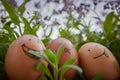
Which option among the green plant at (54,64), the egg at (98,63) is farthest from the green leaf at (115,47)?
the green plant at (54,64)

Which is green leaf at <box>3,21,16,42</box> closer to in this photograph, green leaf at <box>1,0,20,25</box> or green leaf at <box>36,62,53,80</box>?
green leaf at <box>1,0,20,25</box>

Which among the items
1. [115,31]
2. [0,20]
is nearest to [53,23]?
[0,20]

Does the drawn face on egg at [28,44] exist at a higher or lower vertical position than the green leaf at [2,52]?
higher

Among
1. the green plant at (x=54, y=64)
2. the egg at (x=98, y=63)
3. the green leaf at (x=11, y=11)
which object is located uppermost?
the green leaf at (x=11, y=11)

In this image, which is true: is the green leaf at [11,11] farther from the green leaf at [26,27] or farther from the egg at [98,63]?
the egg at [98,63]

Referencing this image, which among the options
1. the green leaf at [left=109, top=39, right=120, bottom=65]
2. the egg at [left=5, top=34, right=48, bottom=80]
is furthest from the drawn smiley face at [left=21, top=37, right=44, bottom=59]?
the green leaf at [left=109, top=39, right=120, bottom=65]

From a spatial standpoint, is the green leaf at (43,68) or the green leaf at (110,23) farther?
the green leaf at (110,23)

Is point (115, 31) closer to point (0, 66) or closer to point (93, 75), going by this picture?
point (93, 75)
